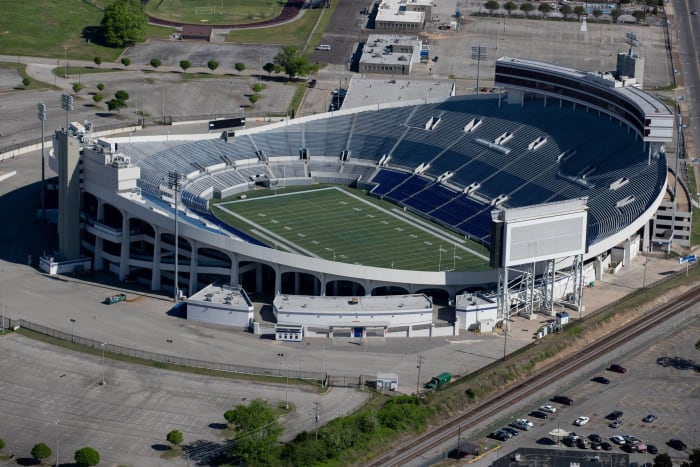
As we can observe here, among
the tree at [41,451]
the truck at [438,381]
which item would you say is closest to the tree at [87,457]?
the tree at [41,451]

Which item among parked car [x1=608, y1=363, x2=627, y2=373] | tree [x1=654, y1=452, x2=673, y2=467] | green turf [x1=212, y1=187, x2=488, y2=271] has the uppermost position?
green turf [x1=212, y1=187, x2=488, y2=271]

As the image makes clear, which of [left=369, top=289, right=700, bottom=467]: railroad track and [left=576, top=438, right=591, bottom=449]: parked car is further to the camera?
[left=576, top=438, right=591, bottom=449]: parked car

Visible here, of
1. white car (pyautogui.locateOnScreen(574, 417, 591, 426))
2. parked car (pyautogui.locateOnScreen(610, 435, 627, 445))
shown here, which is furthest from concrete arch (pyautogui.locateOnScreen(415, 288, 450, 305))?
parked car (pyautogui.locateOnScreen(610, 435, 627, 445))

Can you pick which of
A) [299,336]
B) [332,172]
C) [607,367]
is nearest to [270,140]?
[332,172]

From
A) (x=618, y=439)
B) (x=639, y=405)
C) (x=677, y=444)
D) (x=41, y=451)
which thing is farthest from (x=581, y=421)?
(x=41, y=451)

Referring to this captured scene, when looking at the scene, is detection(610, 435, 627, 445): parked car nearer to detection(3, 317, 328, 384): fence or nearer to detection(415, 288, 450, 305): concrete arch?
detection(3, 317, 328, 384): fence

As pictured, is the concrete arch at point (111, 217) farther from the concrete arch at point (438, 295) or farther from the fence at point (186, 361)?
the concrete arch at point (438, 295)

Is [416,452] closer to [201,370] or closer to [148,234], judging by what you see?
[201,370]
